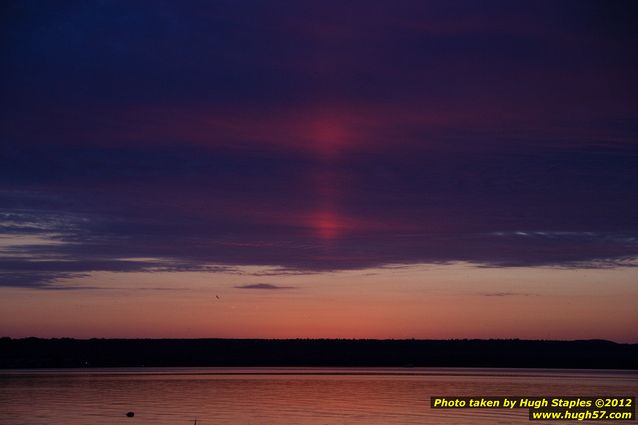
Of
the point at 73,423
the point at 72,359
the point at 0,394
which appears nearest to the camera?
the point at 73,423

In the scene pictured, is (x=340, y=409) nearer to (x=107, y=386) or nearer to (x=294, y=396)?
(x=294, y=396)

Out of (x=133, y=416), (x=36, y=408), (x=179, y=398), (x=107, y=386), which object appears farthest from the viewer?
(x=107, y=386)

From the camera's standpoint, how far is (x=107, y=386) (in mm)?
87750

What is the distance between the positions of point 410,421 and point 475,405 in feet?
36.1

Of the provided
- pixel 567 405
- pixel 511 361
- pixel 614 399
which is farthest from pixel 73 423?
pixel 511 361

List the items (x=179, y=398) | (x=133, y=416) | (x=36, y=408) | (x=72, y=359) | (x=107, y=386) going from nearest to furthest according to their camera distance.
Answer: (x=133, y=416)
(x=36, y=408)
(x=179, y=398)
(x=107, y=386)
(x=72, y=359)

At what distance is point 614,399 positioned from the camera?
6438 cm

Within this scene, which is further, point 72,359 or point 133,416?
point 72,359

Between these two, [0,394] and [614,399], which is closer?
[614,399]

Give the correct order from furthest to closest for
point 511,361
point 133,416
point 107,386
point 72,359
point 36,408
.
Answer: point 511,361 → point 72,359 → point 107,386 → point 36,408 → point 133,416

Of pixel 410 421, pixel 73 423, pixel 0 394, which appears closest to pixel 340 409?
pixel 410 421

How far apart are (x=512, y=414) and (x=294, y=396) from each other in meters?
24.5

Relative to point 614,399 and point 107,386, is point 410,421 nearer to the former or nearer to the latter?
point 614,399

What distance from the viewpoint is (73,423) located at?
162 ft
